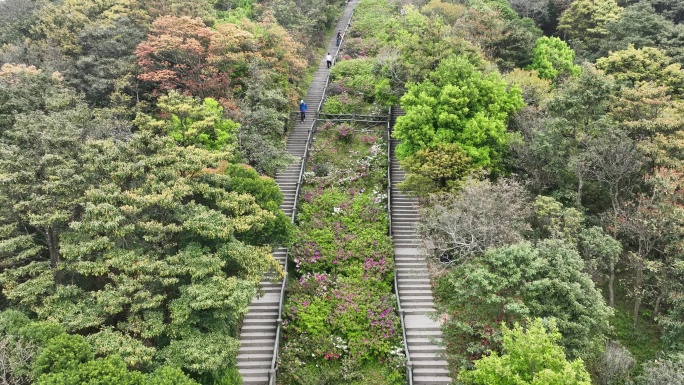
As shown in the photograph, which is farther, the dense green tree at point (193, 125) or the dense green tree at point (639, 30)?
the dense green tree at point (639, 30)

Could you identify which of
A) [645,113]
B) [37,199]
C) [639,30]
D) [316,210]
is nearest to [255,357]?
[316,210]

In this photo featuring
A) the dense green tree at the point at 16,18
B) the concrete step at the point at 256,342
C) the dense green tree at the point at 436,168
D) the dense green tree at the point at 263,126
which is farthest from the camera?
the dense green tree at the point at 16,18

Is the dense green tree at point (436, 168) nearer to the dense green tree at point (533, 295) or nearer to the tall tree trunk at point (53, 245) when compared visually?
the dense green tree at point (533, 295)

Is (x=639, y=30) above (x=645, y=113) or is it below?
above

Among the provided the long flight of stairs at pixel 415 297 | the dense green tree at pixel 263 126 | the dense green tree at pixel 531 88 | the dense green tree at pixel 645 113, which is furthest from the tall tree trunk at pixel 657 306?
the dense green tree at pixel 263 126

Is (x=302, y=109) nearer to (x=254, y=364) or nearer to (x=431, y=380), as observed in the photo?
(x=254, y=364)

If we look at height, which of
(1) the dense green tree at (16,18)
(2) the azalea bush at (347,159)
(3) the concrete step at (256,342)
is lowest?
(3) the concrete step at (256,342)

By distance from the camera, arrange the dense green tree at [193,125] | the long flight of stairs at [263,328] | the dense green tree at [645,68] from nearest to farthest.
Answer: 1. the long flight of stairs at [263,328]
2. the dense green tree at [193,125]
3. the dense green tree at [645,68]
